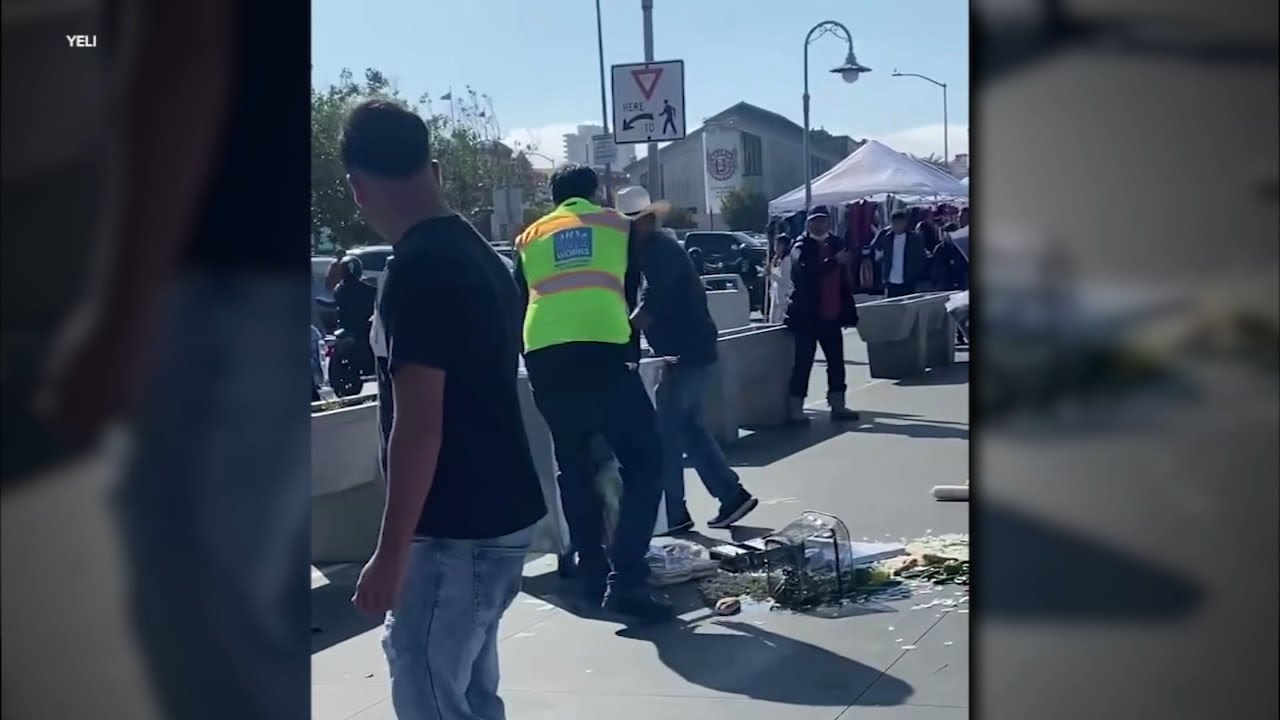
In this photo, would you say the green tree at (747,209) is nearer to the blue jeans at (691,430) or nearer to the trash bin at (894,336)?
the trash bin at (894,336)

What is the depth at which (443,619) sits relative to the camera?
3586 mm

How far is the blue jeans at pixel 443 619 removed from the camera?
141 inches

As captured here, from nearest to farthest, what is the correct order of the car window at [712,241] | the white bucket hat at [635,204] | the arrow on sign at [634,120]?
1. the white bucket hat at [635,204]
2. the arrow on sign at [634,120]
3. the car window at [712,241]

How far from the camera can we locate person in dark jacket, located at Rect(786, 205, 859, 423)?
10.5m

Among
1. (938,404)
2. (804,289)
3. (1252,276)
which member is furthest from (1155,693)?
(938,404)

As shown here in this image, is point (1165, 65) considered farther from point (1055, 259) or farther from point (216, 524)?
point (216, 524)

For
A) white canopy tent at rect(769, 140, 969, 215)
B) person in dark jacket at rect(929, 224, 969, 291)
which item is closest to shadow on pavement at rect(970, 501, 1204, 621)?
person in dark jacket at rect(929, 224, 969, 291)

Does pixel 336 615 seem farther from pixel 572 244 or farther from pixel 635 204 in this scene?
pixel 635 204

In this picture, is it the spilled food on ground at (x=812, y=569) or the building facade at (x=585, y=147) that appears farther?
the building facade at (x=585, y=147)

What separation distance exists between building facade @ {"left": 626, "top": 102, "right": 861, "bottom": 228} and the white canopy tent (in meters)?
0.35

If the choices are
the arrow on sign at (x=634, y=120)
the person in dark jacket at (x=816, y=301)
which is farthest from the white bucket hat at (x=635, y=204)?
the person in dark jacket at (x=816, y=301)

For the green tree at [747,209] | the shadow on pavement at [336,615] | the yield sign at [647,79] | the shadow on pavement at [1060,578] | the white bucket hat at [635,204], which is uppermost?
the yield sign at [647,79]

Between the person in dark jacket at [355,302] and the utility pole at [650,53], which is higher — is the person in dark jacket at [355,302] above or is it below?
below

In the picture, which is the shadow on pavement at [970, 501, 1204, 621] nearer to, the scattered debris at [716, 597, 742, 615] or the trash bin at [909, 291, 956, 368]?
the scattered debris at [716, 597, 742, 615]
